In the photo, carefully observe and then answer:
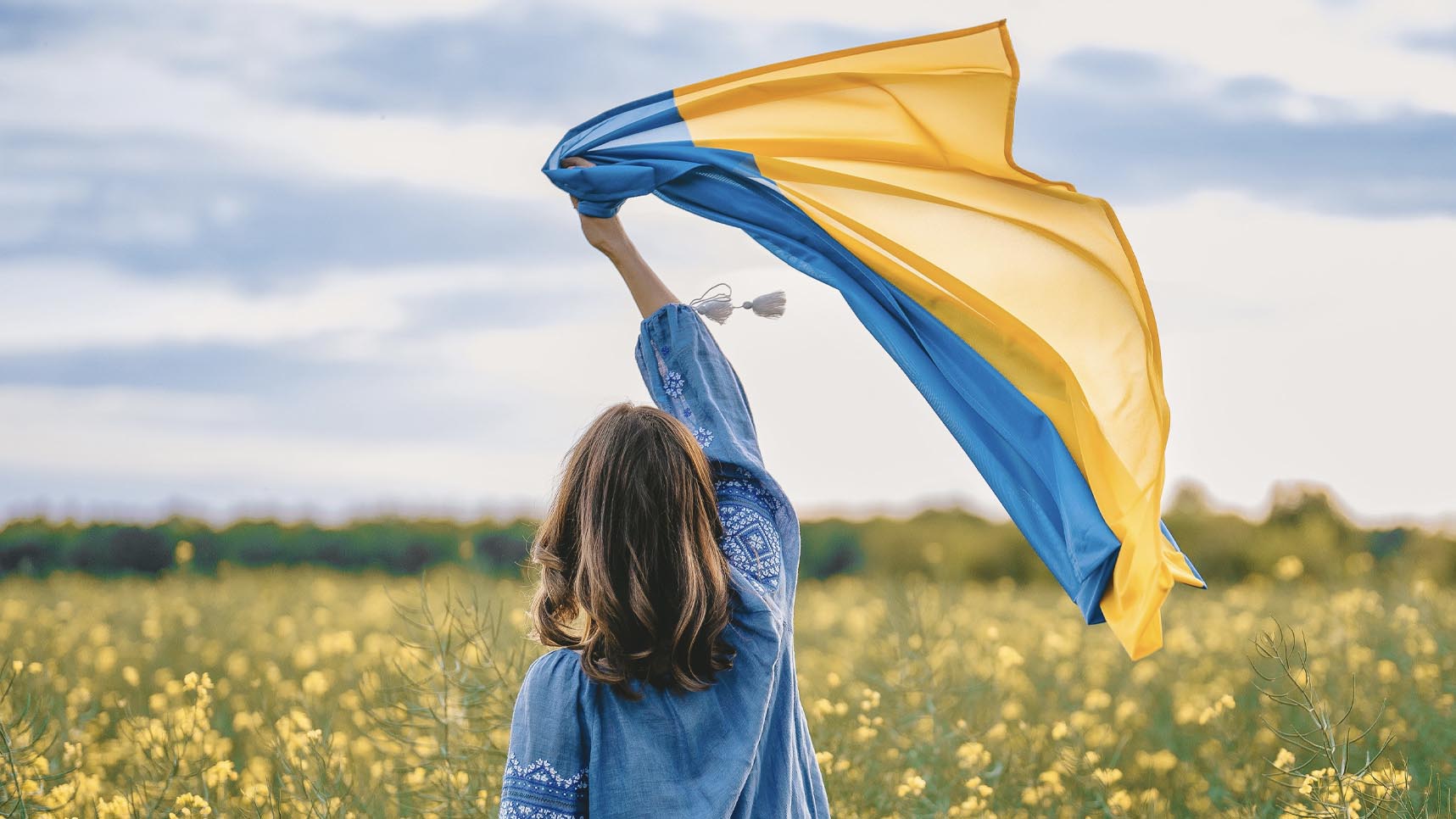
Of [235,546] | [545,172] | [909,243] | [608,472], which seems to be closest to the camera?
[608,472]

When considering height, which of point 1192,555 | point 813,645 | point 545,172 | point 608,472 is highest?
point 545,172

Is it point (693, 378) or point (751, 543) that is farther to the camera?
point (693, 378)

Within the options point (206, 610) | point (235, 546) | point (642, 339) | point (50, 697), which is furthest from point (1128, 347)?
point (235, 546)

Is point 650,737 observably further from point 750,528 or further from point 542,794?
point 750,528

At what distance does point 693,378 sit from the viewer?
2.62 m

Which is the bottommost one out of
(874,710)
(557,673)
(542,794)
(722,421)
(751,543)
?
(874,710)

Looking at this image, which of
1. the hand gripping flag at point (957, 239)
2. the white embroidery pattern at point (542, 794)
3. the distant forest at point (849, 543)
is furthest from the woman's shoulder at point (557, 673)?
the distant forest at point (849, 543)

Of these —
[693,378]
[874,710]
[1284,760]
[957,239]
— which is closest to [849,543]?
[874,710]

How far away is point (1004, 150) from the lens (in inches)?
131

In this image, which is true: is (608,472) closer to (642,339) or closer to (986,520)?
(642,339)

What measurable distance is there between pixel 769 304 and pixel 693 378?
48 cm

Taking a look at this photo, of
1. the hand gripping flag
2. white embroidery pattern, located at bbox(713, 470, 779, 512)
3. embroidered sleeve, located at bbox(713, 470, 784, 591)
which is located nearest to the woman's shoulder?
embroidered sleeve, located at bbox(713, 470, 784, 591)

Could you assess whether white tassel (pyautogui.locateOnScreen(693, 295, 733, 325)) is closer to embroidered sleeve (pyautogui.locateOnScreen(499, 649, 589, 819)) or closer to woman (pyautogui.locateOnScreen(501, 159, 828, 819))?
woman (pyautogui.locateOnScreen(501, 159, 828, 819))

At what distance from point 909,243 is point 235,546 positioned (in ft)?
54.7
